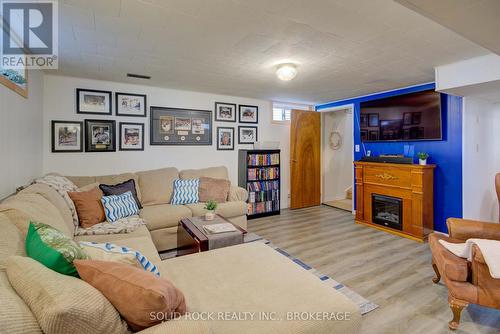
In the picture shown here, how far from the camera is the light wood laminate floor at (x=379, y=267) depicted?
1834mm

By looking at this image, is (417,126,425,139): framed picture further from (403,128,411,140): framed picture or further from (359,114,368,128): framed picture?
(359,114,368,128): framed picture

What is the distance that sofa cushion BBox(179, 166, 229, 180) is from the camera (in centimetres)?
407

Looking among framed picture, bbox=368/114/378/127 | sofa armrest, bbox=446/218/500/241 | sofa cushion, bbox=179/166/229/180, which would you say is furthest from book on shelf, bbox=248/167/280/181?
sofa armrest, bbox=446/218/500/241

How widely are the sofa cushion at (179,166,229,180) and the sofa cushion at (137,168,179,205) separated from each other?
231 millimetres

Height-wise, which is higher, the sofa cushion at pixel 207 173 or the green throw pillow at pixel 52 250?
the sofa cushion at pixel 207 173

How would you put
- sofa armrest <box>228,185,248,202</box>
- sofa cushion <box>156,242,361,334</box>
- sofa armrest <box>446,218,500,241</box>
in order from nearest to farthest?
sofa cushion <box>156,242,361,334</box>, sofa armrest <box>446,218,500,241</box>, sofa armrest <box>228,185,248,202</box>

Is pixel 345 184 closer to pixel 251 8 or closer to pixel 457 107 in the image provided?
pixel 457 107

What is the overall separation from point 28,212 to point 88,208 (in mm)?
1216

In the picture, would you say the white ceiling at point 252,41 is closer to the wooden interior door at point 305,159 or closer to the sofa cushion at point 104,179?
the sofa cushion at point 104,179

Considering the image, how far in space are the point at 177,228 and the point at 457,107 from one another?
4107 millimetres

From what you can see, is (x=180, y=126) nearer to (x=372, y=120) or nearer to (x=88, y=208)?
(x=88, y=208)

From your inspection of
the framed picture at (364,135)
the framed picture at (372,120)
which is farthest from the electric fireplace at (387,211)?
the framed picture at (372,120)

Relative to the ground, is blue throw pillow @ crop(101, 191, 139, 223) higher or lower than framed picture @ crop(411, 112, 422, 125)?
lower

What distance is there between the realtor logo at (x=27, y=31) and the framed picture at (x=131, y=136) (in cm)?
133
